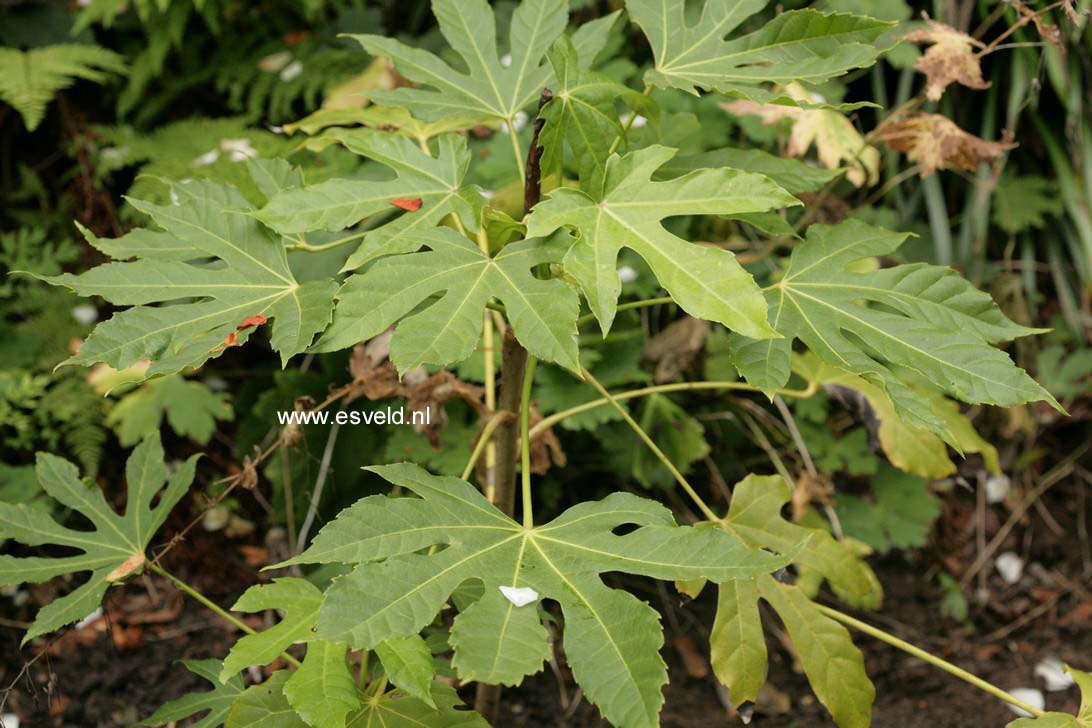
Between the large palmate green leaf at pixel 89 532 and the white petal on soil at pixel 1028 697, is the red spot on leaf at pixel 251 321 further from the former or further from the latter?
the white petal on soil at pixel 1028 697

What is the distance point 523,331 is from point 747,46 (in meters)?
0.52

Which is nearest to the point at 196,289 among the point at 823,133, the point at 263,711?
the point at 263,711

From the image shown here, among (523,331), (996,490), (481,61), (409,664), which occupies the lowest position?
(996,490)

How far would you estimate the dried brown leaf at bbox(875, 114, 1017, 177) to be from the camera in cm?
166

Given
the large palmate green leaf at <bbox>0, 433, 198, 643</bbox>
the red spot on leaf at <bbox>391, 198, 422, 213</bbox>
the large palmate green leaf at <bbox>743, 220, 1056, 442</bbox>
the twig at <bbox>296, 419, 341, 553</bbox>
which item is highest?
the red spot on leaf at <bbox>391, 198, 422, 213</bbox>

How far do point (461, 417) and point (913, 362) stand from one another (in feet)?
3.42

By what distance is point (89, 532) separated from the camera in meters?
1.32

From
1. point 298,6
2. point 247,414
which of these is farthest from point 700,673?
point 298,6

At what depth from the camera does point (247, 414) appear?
216 centimetres

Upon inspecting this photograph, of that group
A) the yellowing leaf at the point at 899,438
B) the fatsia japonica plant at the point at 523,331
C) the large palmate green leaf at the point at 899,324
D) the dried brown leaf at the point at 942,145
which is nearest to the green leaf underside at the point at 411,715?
the fatsia japonica plant at the point at 523,331

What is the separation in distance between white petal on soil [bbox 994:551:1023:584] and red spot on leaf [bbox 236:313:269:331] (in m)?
2.09

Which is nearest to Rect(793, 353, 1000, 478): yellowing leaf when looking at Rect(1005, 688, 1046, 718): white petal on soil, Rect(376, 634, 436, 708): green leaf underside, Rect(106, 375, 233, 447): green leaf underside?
Rect(1005, 688, 1046, 718): white petal on soil

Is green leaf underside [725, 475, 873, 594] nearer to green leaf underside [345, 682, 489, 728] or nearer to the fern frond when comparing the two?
green leaf underside [345, 682, 489, 728]

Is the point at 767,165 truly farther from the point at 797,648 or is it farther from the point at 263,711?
the point at 263,711
